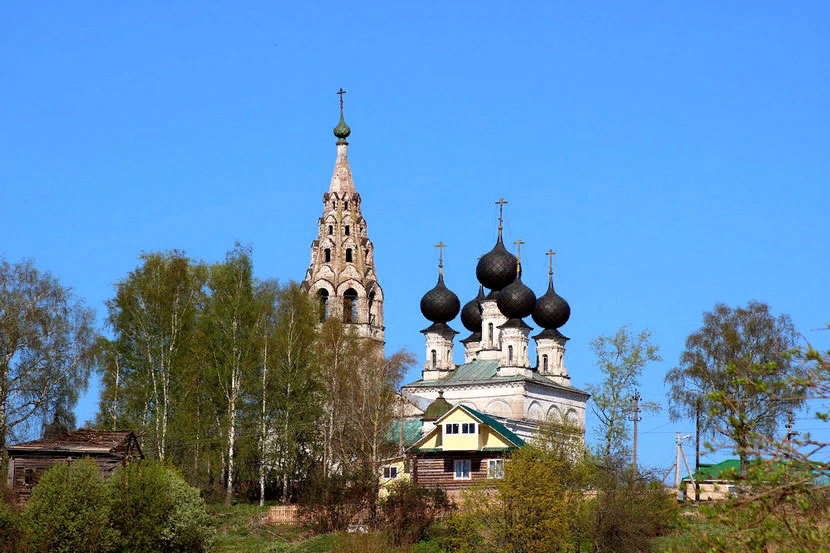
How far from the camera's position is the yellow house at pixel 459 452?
4128cm

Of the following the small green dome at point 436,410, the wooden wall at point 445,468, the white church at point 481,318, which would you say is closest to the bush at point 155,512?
the wooden wall at point 445,468

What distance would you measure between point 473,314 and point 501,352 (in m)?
4.27

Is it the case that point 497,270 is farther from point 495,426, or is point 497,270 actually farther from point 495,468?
point 495,468

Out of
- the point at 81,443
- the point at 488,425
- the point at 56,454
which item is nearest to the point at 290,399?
the point at 488,425

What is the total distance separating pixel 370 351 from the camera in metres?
47.7

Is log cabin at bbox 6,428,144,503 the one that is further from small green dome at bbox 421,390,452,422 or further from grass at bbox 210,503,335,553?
small green dome at bbox 421,390,452,422

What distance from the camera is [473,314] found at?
6028 cm

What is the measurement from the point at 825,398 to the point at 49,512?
2195 cm

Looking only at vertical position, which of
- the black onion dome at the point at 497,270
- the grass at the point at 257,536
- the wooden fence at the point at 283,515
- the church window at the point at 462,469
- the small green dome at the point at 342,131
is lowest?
the grass at the point at 257,536

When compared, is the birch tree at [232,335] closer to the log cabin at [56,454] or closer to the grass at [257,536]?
the grass at [257,536]

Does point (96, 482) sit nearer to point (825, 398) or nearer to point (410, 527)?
point (410, 527)

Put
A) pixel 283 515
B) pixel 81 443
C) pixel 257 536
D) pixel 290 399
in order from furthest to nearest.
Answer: pixel 290 399 < pixel 283 515 < pixel 257 536 < pixel 81 443

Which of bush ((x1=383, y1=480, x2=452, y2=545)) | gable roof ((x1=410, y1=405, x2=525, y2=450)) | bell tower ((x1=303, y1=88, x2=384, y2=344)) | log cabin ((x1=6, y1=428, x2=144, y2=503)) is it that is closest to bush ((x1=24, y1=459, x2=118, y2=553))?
log cabin ((x1=6, y1=428, x2=144, y2=503))

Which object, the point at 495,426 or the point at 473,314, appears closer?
the point at 495,426
